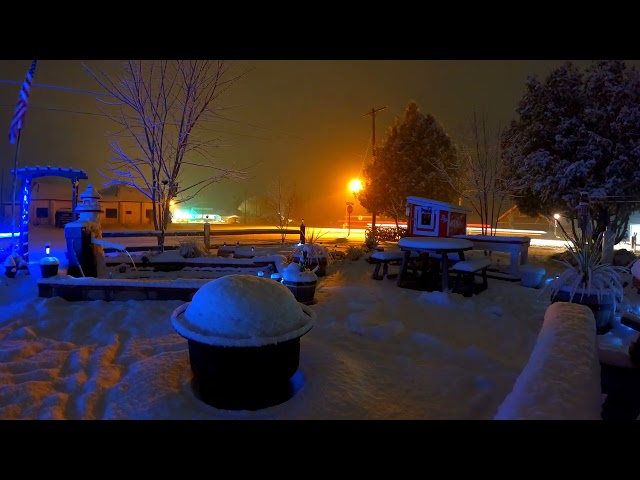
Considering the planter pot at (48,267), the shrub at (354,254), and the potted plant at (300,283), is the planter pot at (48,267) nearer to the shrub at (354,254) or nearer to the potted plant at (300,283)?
the potted plant at (300,283)

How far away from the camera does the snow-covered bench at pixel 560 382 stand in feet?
3.90

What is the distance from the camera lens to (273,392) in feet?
9.37

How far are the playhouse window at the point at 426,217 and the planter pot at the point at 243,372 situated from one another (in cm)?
882

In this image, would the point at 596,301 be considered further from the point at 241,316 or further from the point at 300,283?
the point at 241,316

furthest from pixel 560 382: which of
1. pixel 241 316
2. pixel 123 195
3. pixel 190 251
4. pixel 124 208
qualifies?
pixel 123 195

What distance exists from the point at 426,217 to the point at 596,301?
6.86 metres

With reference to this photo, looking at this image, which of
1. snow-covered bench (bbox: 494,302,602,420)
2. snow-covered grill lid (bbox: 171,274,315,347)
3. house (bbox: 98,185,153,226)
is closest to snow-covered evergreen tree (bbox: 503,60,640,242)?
snow-covered bench (bbox: 494,302,602,420)

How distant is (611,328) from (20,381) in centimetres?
702

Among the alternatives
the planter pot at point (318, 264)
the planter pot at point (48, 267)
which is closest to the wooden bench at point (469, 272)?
the planter pot at point (318, 264)

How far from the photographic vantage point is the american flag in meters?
8.30

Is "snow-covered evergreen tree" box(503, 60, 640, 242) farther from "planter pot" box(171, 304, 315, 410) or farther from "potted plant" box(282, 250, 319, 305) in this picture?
"planter pot" box(171, 304, 315, 410)

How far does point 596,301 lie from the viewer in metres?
4.37
